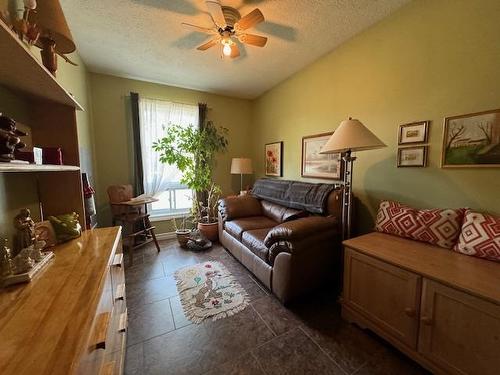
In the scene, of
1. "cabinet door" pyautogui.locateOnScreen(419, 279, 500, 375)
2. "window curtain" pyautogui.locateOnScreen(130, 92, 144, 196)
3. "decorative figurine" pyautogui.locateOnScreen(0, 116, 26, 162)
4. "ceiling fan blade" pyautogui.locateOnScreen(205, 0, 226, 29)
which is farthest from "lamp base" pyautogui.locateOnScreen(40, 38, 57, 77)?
"cabinet door" pyautogui.locateOnScreen(419, 279, 500, 375)

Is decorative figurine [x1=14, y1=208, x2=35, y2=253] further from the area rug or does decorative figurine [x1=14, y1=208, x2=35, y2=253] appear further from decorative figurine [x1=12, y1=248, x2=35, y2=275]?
the area rug

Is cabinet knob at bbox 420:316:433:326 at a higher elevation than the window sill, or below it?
below

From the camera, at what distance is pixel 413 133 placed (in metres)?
1.92

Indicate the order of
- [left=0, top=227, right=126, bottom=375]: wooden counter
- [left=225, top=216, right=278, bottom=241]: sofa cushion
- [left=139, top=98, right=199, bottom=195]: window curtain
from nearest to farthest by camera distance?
[left=0, top=227, right=126, bottom=375]: wooden counter
[left=225, top=216, right=278, bottom=241]: sofa cushion
[left=139, top=98, right=199, bottom=195]: window curtain

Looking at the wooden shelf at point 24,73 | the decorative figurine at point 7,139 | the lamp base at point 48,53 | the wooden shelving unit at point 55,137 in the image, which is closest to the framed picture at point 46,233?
the wooden shelving unit at point 55,137

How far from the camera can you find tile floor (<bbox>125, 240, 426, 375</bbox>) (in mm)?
1405

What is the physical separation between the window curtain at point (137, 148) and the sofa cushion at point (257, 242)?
2035mm

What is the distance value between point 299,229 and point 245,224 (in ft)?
3.53

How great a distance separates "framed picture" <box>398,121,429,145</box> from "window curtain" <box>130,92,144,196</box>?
3.52 m

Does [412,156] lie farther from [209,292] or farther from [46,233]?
[46,233]

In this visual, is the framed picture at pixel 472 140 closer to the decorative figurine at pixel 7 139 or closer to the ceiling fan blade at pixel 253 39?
the ceiling fan blade at pixel 253 39

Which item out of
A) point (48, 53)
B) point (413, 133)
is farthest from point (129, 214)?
point (413, 133)

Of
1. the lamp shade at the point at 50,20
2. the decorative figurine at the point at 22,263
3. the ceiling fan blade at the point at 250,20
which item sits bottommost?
the decorative figurine at the point at 22,263

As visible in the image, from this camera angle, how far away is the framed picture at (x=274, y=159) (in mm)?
3668
